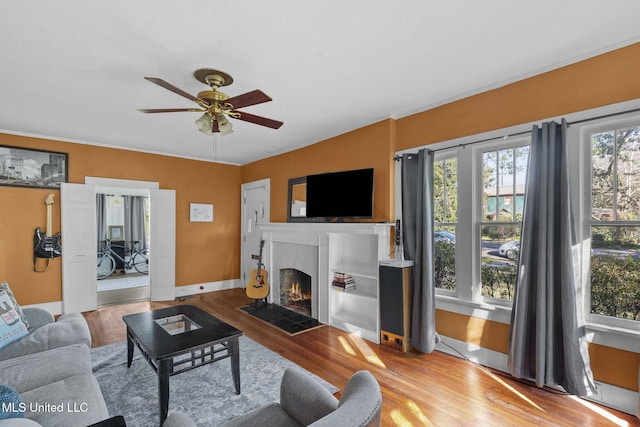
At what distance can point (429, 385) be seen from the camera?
254 cm

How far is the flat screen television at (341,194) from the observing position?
369 centimetres

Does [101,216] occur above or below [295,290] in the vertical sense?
above

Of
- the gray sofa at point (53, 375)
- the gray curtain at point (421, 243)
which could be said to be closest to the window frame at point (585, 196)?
the gray curtain at point (421, 243)

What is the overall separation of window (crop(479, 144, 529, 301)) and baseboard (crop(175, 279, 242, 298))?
189 inches

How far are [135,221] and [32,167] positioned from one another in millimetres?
4337

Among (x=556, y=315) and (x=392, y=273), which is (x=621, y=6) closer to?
(x=556, y=315)

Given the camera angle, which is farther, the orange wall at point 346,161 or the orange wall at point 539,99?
the orange wall at point 346,161

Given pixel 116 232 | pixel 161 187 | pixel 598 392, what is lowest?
pixel 598 392

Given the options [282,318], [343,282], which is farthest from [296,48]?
[282,318]

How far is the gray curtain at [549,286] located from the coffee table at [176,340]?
234 centimetres

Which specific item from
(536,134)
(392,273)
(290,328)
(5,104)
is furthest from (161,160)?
(536,134)

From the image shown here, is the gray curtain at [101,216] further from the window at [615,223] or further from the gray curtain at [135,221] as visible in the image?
the window at [615,223]

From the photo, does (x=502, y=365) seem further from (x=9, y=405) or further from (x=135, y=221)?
(x=135, y=221)

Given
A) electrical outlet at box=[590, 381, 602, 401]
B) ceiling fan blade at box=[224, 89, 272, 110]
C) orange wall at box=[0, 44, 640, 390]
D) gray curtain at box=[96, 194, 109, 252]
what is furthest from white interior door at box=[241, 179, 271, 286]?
electrical outlet at box=[590, 381, 602, 401]
